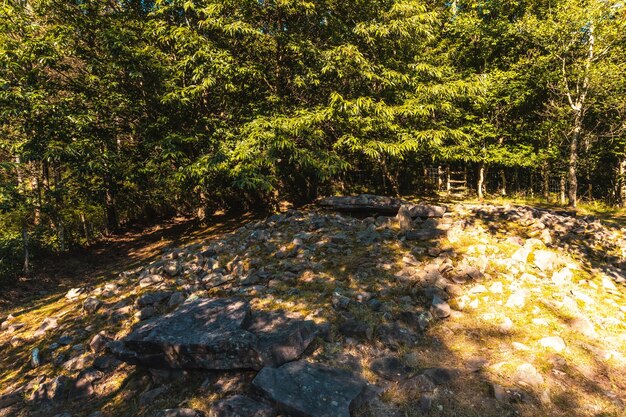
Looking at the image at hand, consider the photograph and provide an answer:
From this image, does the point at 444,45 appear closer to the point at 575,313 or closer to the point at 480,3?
the point at 480,3

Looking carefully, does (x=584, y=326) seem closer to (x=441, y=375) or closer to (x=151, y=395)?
(x=441, y=375)

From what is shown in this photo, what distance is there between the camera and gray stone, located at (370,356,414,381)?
4109 millimetres

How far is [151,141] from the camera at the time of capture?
13156 mm

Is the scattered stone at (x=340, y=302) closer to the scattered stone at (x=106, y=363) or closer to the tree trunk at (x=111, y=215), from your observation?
the scattered stone at (x=106, y=363)

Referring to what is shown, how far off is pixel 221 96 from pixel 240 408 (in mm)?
13591

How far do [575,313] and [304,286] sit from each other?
455cm

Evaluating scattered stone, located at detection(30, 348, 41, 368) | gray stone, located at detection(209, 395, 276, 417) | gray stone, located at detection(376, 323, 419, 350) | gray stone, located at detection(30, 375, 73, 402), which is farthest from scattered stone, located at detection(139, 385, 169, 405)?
gray stone, located at detection(376, 323, 419, 350)

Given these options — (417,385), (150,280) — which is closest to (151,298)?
(150,280)

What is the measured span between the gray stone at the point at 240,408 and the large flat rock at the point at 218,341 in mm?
492

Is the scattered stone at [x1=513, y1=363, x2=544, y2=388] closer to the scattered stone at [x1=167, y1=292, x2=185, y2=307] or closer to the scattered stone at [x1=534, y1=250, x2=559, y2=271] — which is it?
the scattered stone at [x1=534, y1=250, x2=559, y2=271]

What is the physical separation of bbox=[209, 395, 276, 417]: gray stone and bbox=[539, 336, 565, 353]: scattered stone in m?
3.79

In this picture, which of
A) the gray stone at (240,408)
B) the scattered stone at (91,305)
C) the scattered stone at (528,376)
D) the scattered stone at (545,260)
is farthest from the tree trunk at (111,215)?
the scattered stone at (528,376)

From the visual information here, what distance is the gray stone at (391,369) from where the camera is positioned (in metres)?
4.11

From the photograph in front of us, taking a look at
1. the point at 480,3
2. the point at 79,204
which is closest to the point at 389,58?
the point at 480,3
